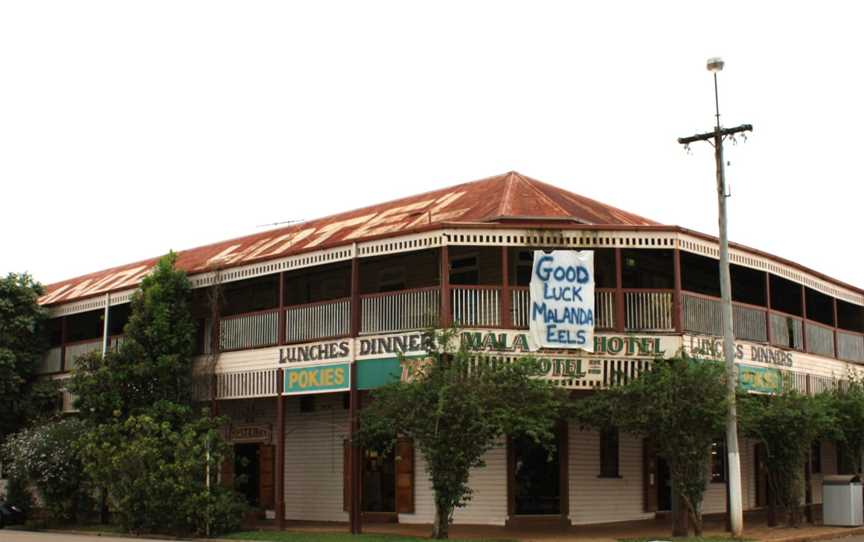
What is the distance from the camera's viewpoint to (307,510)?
87.6ft

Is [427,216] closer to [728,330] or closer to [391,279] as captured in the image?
[391,279]

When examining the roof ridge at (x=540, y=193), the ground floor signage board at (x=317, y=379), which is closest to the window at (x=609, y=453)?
the roof ridge at (x=540, y=193)

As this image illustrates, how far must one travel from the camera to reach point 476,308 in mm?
21281

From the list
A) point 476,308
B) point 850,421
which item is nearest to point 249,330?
point 476,308

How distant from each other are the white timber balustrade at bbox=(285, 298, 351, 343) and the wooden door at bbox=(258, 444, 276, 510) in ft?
14.7

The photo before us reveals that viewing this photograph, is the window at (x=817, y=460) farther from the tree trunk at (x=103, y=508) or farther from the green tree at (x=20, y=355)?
the green tree at (x=20, y=355)

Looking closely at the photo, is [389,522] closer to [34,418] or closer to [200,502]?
[200,502]

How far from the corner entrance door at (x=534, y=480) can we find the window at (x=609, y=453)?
4.71ft

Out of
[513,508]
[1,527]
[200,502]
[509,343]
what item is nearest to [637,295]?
[509,343]

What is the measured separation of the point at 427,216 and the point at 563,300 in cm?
508

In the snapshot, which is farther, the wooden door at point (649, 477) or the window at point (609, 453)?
the wooden door at point (649, 477)

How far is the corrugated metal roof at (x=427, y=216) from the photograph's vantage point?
77.0 ft

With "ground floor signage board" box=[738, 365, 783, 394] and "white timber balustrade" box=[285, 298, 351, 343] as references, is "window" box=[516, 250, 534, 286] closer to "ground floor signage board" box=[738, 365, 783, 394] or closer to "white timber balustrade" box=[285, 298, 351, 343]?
"white timber balustrade" box=[285, 298, 351, 343]

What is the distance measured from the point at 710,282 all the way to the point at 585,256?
817 centimetres
